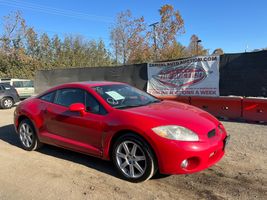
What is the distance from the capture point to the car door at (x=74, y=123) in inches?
183

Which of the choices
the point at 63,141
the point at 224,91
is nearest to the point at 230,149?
the point at 63,141

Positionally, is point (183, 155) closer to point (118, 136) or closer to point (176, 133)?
point (176, 133)

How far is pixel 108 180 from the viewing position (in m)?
4.34

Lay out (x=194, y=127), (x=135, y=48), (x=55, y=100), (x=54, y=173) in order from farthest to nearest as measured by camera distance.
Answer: (x=135, y=48) < (x=55, y=100) < (x=54, y=173) < (x=194, y=127)

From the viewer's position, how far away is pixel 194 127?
13.3ft

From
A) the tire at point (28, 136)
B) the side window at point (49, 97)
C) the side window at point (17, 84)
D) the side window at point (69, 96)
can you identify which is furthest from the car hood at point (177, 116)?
the side window at point (17, 84)

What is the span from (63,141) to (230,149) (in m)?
3.23

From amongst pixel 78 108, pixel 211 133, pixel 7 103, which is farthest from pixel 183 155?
pixel 7 103

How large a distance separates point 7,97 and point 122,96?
11341 mm

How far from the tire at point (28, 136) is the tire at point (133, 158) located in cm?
226

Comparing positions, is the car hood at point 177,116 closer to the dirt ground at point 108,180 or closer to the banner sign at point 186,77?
the dirt ground at point 108,180

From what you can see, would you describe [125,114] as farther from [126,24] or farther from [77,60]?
[126,24]

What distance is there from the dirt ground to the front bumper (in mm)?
292

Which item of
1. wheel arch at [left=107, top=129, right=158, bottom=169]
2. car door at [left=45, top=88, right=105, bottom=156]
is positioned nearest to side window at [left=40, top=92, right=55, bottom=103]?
car door at [left=45, top=88, right=105, bottom=156]
